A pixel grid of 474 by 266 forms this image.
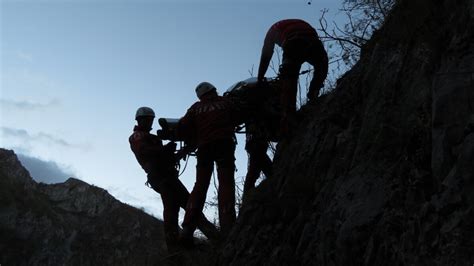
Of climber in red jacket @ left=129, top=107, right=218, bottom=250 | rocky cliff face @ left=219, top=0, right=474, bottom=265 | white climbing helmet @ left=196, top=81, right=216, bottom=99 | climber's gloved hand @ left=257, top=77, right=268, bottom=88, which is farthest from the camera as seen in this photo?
climber in red jacket @ left=129, top=107, right=218, bottom=250

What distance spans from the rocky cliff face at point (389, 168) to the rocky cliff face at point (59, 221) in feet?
161

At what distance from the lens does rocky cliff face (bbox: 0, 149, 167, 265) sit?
2333 inches

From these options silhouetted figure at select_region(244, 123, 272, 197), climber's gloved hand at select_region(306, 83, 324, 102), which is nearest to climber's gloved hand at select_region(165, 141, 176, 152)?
silhouetted figure at select_region(244, 123, 272, 197)

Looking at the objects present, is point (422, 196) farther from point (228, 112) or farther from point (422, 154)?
point (228, 112)

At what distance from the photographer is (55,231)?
65.2 metres

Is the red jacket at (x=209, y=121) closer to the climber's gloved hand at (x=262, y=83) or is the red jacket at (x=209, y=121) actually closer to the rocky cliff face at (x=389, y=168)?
the climber's gloved hand at (x=262, y=83)

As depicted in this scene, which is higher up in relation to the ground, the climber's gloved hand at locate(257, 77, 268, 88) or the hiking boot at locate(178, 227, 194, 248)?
the climber's gloved hand at locate(257, 77, 268, 88)

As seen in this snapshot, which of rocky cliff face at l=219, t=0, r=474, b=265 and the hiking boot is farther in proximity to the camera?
the hiking boot

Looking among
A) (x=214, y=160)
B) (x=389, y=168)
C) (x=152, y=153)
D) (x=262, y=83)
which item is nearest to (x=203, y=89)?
(x=262, y=83)

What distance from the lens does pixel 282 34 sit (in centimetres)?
648

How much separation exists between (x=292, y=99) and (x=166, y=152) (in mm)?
2437

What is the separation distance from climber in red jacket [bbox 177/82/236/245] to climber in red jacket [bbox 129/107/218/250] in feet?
2.74

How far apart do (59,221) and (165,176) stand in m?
66.3

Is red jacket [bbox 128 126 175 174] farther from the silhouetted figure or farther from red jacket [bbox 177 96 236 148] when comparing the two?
the silhouetted figure
